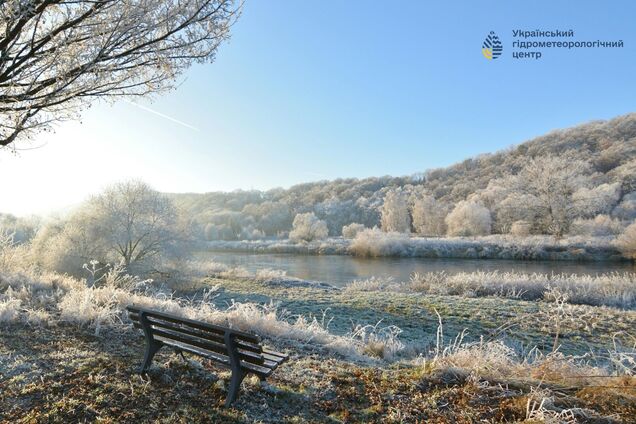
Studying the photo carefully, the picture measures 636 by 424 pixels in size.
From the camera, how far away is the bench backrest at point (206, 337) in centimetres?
349

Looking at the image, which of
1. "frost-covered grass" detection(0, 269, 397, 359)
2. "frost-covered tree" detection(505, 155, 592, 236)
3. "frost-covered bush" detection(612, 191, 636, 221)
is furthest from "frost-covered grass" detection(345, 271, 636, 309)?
"frost-covered bush" detection(612, 191, 636, 221)

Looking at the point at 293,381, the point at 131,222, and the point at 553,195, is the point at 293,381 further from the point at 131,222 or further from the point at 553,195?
the point at 553,195

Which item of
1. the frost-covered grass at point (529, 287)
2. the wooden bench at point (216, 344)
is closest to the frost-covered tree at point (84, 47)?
the wooden bench at point (216, 344)

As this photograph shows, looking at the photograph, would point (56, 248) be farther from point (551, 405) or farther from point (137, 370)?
point (551, 405)

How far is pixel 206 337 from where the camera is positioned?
3762 mm

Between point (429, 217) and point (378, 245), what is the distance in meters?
18.2

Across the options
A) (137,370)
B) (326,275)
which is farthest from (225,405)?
(326,275)

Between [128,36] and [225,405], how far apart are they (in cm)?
422

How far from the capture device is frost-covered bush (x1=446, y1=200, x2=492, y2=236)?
131ft

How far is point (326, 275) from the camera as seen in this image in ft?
73.0

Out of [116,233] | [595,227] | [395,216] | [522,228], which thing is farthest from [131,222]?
[395,216]

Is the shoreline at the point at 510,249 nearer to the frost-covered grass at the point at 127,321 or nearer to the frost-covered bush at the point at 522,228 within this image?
the frost-covered bush at the point at 522,228

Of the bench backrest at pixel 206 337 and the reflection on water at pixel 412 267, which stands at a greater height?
the bench backrest at pixel 206 337

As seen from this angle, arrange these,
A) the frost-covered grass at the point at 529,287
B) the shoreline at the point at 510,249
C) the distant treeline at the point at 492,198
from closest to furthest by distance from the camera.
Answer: the frost-covered grass at the point at 529,287, the shoreline at the point at 510,249, the distant treeline at the point at 492,198
